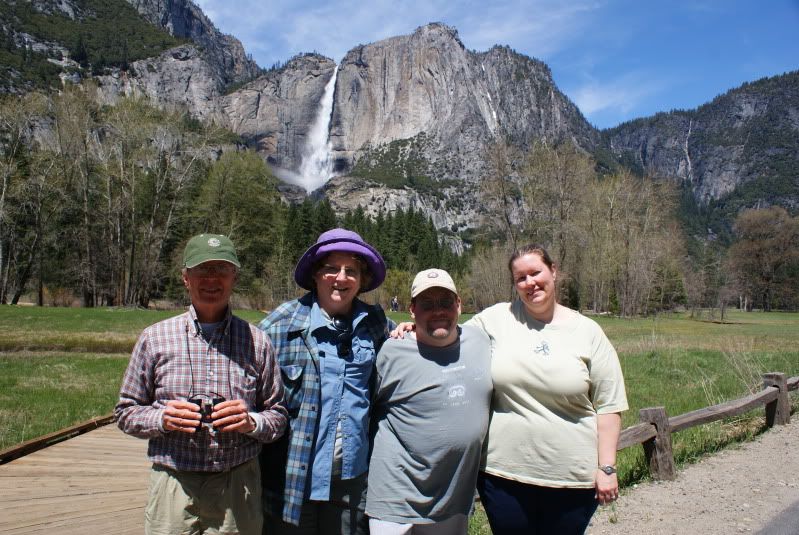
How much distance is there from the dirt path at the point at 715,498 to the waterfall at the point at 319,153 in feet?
505

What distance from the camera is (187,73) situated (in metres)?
140

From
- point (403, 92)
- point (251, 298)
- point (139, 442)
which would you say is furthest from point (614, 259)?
point (403, 92)

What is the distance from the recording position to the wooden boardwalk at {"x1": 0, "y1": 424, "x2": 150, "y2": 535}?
3.81m

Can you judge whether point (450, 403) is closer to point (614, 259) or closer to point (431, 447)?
point (431, 447)

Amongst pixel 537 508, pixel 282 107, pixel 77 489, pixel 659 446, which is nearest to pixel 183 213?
pixel 77 489

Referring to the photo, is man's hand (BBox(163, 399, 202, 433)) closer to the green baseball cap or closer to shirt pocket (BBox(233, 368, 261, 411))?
shirt pocket (BBox(233, 368, 261, 411))

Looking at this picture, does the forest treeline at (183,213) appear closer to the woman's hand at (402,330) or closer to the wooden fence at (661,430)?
the wooden fence at (661,430)

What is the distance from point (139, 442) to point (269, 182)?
39240 millimetres

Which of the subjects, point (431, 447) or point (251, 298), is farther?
point (251, 298)

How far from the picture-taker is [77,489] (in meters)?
4.51

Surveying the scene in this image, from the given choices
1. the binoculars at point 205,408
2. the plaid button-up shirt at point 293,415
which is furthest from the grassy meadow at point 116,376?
the binoculars at point 205,408

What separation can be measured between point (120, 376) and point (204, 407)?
10.6 metres

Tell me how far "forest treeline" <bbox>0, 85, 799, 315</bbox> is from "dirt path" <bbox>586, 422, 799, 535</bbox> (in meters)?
24.9

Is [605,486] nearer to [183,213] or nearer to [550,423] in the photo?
[550,423]
